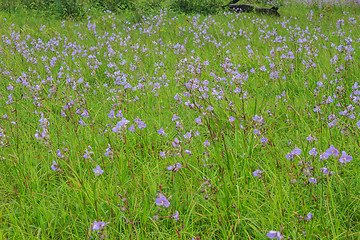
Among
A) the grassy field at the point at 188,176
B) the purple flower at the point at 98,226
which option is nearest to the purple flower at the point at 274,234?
the grassy field at the point at 188,176

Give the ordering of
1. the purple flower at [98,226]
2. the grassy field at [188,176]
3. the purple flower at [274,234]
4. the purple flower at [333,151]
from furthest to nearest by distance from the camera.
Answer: the grassy field at [188,176] < the purple flower at [333,151] < the purple flower at [98,226] < the purple flower at [274,234]

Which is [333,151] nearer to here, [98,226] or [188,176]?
[188,176]

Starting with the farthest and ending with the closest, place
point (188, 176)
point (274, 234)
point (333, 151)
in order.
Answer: point (188, 176) → point (333, 151) → point (274, 234)

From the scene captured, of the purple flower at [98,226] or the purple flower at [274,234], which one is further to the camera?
the purple flower at [98,226]

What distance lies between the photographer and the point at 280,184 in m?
1.91

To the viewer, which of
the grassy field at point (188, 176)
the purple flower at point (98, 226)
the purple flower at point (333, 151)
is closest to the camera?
the purple flower at point (98, 226)

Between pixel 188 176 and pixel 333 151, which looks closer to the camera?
pixel 333 151

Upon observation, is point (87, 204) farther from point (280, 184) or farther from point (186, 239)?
point (280, 184)

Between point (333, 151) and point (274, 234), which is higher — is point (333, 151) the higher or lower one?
the higher one

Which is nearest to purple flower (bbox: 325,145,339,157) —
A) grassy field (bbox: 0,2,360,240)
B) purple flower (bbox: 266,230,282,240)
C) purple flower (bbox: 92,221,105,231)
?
grassy field (bbox: 0,2,360,240)

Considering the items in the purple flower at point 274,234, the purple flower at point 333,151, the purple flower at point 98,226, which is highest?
the purple flower at point 333,151

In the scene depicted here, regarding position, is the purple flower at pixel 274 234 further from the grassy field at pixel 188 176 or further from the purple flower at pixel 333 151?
the purple flower at pixel 333 151

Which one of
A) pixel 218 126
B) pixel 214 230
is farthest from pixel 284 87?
pixel 214 230

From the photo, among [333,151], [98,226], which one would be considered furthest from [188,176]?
[333,151]
